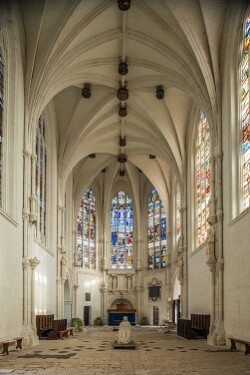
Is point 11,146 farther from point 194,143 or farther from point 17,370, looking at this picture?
point 194,143

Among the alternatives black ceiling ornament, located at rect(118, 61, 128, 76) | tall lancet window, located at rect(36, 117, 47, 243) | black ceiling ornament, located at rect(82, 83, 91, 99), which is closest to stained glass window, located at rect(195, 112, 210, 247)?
black ceiling ornament, located at rect(118, 61, 128, 76)

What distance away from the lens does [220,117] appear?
71.9 ft

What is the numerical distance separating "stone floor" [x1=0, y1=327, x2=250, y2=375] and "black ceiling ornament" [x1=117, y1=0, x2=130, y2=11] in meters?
12.9

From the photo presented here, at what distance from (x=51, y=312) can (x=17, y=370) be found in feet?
58.0

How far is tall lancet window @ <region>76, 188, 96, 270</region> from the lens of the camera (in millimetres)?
42031

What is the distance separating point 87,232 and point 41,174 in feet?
51.8

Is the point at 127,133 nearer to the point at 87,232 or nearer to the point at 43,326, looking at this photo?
the point at 87,232

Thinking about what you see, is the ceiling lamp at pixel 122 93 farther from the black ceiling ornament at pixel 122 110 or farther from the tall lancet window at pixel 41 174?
the tall lancet window at pixel 41 174

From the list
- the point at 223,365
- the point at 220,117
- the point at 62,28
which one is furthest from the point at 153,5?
the point at 223,365

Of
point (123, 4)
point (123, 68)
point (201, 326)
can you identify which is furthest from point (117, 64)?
point (201, 326)

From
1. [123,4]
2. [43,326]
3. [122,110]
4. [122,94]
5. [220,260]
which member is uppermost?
[123,4]

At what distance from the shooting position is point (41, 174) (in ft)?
92.3

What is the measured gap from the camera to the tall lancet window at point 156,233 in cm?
4278

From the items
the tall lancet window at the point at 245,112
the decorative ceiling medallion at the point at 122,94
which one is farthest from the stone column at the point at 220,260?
the decorative ceiling medallion at the point at 122,94
